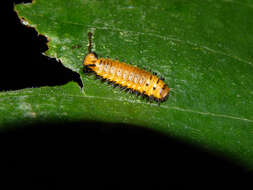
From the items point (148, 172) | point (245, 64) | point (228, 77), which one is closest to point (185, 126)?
point (148, 172)

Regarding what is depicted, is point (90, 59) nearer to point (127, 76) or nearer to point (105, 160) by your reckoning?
point (127, 76)

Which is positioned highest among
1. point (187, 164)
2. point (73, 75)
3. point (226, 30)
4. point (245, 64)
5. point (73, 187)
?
point (226, 30)

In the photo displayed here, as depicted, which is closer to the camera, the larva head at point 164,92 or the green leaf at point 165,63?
the green leaf at point 165,63

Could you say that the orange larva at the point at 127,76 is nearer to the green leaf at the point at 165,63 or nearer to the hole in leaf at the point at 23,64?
the green leaf at the point at 165,63

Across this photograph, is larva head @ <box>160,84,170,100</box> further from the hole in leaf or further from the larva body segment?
the hole in leaf

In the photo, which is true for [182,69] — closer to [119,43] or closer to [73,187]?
[119,43]

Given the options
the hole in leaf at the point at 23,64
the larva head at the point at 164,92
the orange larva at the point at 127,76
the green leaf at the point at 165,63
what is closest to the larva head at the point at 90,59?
the orange larva at the point at 127,76
